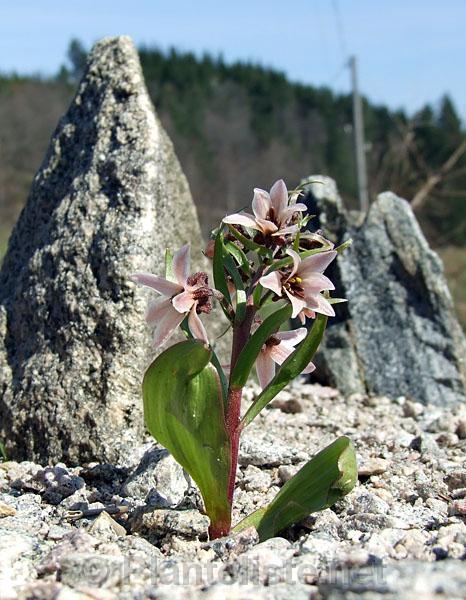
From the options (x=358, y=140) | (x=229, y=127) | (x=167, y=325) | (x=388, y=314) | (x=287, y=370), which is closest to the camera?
(x=167, y=325)

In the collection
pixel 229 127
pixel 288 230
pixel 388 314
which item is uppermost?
pixel 229 127

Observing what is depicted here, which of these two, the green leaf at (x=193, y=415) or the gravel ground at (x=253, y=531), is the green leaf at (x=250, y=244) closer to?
the green leaf at (x=193, y=415)

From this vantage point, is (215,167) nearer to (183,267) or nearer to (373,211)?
(373,211)

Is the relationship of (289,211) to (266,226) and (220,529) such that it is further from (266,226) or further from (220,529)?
(220,529)

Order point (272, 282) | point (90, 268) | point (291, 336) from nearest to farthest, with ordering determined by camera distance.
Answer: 1. point (272, 282)
2. point (291, 336)
3. point (90, 268)

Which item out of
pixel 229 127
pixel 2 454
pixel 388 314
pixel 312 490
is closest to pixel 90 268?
pixel 2 454

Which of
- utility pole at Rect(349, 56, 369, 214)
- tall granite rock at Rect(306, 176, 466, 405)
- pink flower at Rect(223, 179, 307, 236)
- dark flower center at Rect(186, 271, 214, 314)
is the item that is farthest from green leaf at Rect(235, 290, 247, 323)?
utility pole at Rect(349, 56, 369, 214)

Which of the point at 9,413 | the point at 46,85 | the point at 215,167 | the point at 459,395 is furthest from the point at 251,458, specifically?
the point at 46,85
